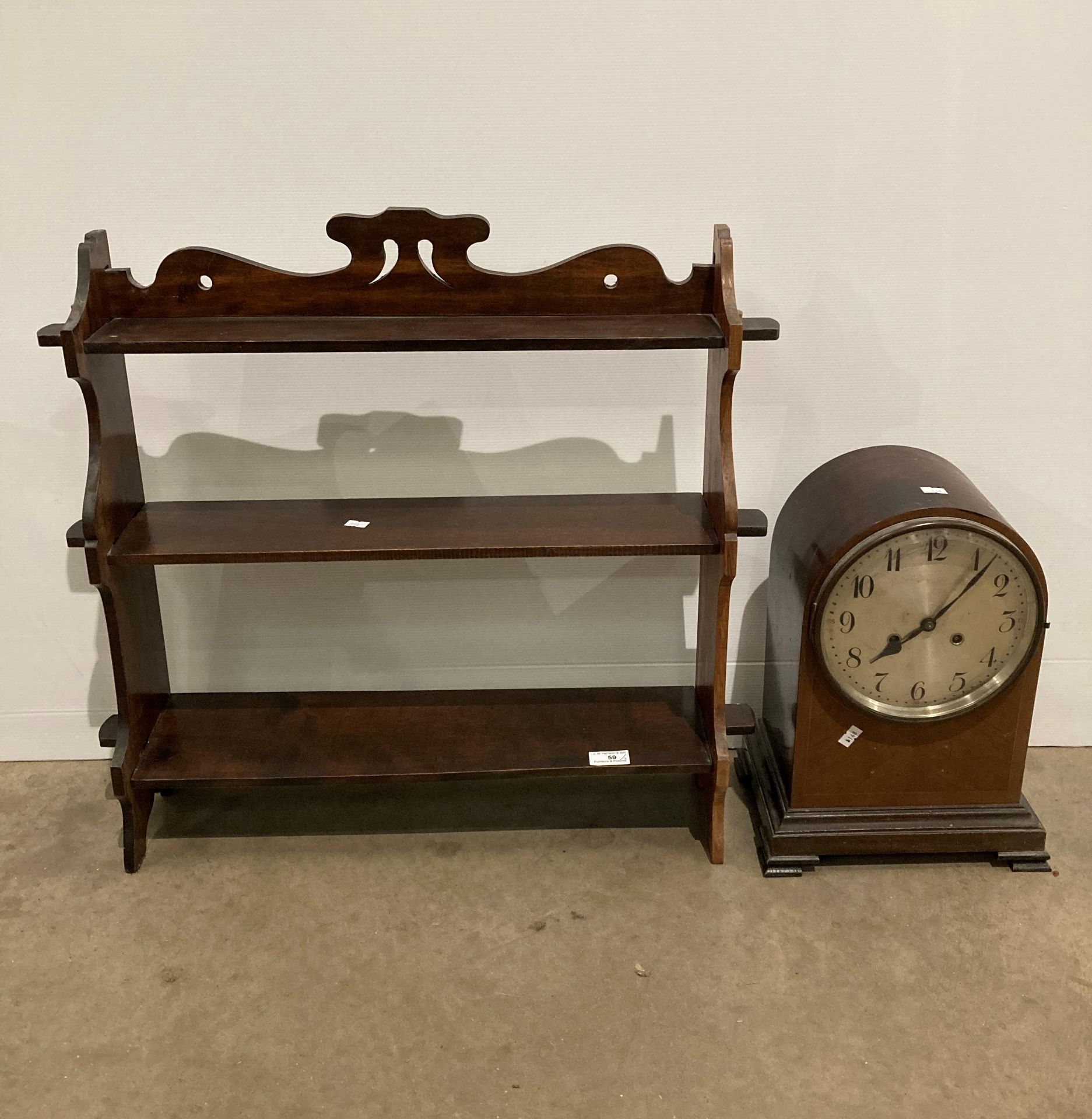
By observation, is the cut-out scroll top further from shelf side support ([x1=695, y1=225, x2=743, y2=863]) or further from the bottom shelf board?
the bottom shelf board

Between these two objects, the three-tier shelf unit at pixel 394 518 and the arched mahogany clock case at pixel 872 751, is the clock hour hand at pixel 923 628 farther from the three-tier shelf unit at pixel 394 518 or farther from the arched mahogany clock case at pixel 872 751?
the three-tier shelf unit at pixel 394 518

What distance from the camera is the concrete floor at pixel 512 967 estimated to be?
1.83 m

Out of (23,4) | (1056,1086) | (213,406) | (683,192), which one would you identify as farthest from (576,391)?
(1056,1086)

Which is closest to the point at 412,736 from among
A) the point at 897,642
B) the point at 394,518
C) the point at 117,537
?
the point at 394,518

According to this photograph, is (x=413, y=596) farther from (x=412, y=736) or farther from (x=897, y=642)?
(x=897, y=642)

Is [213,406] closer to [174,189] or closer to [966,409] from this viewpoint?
[174,189]

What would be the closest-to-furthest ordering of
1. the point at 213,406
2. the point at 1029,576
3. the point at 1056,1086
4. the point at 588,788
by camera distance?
the point at 1056,1086 → the point at 1029,576 → the point at 213,406 → the point at 588,788

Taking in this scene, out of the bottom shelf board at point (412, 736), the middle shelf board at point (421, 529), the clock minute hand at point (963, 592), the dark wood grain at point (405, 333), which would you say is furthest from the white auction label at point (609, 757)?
the dark wood grain at point (405, 333)

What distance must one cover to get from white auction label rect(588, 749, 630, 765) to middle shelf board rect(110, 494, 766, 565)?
44 centimetres

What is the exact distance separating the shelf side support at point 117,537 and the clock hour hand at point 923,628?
144cm

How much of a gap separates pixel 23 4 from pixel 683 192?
4.18ft

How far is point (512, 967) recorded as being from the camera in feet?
6.79

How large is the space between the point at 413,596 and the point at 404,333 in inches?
29.3

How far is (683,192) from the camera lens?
2.25 m
